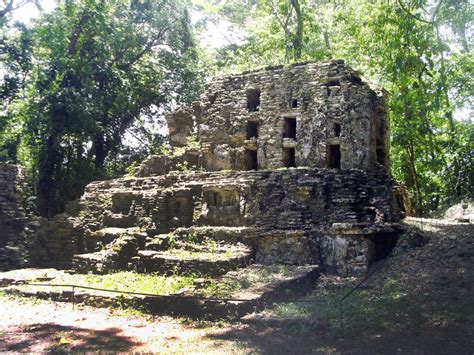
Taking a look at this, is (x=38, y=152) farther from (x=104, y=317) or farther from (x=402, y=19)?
(x=402, y=19)

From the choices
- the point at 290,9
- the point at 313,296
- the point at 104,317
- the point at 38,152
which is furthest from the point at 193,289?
the point at 290,9

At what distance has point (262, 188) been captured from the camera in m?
13.6

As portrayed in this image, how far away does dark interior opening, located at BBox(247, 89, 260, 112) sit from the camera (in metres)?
18.2

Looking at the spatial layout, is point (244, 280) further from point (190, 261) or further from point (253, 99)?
point (253, 99)

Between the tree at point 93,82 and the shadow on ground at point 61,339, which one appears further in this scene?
the tree at point 93,82

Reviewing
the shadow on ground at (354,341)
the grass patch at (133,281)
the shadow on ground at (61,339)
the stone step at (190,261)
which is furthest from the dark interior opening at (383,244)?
the shadow on ground at (61,339)

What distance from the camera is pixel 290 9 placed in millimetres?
24531

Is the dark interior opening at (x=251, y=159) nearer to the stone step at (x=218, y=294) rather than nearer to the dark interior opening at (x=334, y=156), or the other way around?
the dark interior opening at (x=334, y=156)

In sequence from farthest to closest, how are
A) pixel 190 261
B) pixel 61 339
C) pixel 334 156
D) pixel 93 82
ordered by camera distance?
pixel 93 82
pixel 334 156
pixel 190 261
pixel 61 339

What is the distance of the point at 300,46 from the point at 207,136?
27.9 feet

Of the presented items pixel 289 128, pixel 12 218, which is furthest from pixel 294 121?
pixel 12 218

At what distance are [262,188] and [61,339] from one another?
7347 millimetres

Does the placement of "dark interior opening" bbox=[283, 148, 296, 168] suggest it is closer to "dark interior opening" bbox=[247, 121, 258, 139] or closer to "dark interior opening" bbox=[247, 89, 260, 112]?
"dark interior opening" bbox=[247, 121, 258, 139]

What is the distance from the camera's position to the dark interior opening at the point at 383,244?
11.5 metres
